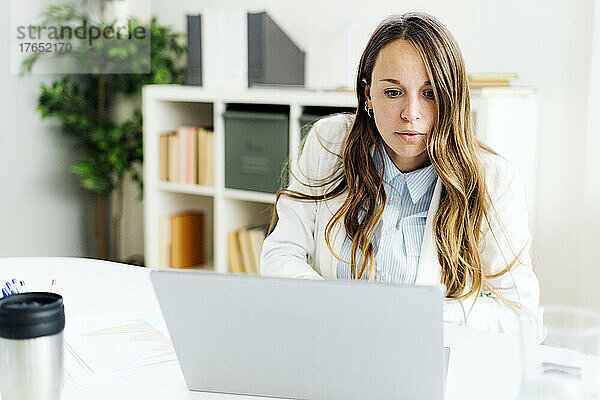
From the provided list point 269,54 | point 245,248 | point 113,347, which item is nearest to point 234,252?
point 245,248

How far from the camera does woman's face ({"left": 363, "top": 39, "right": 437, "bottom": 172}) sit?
1.40 meters

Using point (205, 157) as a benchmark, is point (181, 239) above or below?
below

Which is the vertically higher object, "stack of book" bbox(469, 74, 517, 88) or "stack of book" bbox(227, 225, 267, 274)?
"stack of book" bbox(469, 74, 517, 88)

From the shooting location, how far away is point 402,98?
1.42 metres

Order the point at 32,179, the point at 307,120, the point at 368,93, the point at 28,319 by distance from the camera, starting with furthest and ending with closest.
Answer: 1. the point at 32,179
2. the point at 307,120
3. the point at 368,93
4. the point at 28,319

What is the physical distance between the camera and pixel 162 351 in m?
1.17

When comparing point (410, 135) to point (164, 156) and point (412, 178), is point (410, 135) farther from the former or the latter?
point (164, 156)

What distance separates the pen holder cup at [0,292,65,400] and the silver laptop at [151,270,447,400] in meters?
0.13

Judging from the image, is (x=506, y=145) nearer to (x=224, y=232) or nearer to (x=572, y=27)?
(x=572, y=27)

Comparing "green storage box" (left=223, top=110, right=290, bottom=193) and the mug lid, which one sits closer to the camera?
the mug lid

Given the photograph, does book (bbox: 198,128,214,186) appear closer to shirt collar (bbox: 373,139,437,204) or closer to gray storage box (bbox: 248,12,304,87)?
gray storage box (bbox: 248,12,304,87)

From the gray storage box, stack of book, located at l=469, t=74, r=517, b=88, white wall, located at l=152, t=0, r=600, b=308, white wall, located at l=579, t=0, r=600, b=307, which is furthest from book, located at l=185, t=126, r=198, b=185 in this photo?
white wall, located at l=579, t=0, r=600, b=307

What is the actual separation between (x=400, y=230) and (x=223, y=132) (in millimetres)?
1453

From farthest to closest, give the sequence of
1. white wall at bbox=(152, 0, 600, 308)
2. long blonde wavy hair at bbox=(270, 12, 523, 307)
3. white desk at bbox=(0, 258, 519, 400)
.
→ white wall at bbox=(152, 0, 600, 308) → long blonde wavy hair at bbox=(270, 12, 523, 307) → white desk at bbox=(0, 258, 519, 400)
